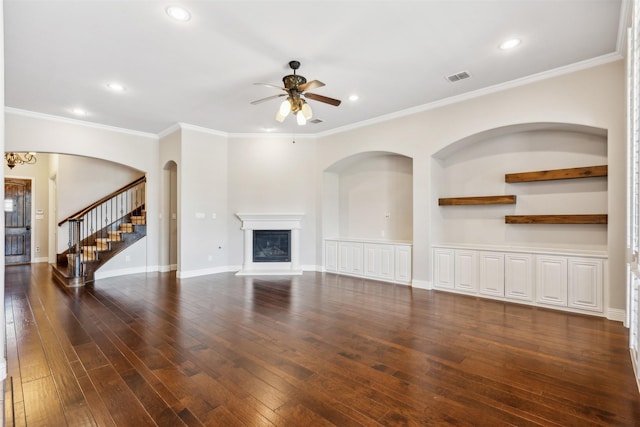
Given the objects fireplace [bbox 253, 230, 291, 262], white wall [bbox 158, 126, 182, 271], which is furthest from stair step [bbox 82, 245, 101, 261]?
fireplace [bbox 253, 230, 291, 262]

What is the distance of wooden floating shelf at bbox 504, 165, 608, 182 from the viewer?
420 cm

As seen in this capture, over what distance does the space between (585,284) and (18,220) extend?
12520mm

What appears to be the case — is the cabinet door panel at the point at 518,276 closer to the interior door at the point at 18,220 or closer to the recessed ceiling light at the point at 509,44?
the recessed ceiling light at the point at 509,44

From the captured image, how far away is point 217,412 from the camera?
2070 mm

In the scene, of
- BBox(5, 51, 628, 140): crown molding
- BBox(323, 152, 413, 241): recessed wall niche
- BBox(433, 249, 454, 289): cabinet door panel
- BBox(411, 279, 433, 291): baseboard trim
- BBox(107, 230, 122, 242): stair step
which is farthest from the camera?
BBox(107, 230, 122, 242): stair step

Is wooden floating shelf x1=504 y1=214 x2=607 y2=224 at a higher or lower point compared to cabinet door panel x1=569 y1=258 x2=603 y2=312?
higher

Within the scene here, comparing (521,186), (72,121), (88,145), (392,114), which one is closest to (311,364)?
(521,186)

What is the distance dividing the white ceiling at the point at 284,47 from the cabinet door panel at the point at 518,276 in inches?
100

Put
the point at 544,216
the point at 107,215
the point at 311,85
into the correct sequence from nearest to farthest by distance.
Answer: the point at 311,85
the point at 544,216
the point at 107,215

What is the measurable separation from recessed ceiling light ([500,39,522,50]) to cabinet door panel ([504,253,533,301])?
2.77 metres

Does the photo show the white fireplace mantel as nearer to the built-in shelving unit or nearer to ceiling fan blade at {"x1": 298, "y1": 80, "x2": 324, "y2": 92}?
the built-in shelving unit

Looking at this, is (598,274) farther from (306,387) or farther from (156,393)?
(156,393)

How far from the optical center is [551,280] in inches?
169

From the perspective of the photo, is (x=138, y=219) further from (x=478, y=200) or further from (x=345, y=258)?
(x=478, y=200)
